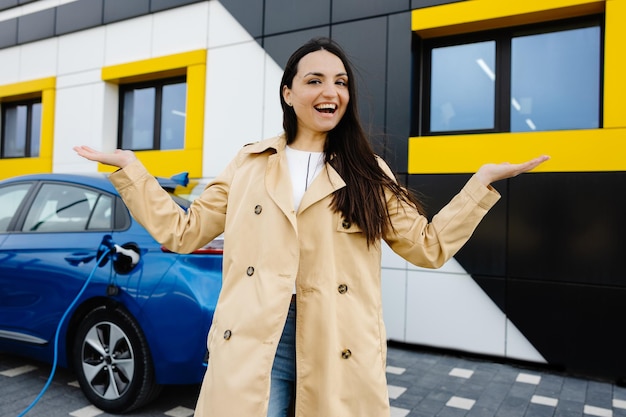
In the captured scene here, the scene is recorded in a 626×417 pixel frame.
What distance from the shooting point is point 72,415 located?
337cm

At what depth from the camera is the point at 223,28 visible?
683 cm

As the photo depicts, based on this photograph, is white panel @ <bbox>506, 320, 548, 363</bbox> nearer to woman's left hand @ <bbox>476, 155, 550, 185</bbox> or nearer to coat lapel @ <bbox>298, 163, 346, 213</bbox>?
woman's left hand @ <bbox>476, 155, 550, 185</bbox>

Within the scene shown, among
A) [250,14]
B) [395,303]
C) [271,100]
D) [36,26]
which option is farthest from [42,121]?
[395,303]

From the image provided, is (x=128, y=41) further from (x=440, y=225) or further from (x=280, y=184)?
(x=440, y=225)

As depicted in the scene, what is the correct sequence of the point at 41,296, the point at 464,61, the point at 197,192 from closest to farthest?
the point at 41,296 → the point at 197,192 → the point at 464,61

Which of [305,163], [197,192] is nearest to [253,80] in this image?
[197,192]

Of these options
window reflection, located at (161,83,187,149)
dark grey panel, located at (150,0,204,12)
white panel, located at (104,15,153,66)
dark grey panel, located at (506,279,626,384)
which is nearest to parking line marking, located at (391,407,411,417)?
dark grey panel, located at (506,279,626,384)

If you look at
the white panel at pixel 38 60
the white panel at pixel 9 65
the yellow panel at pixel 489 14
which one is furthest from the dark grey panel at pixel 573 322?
the white panel at pixel 9 65

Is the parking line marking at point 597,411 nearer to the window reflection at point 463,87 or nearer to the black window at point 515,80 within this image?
the black window at point 515,80

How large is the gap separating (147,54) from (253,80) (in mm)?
2053

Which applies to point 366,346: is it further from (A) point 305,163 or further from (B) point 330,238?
(A) point 305,163

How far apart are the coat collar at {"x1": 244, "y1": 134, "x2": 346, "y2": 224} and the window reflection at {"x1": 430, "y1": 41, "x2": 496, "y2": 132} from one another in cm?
415

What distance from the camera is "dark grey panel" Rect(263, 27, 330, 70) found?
6117 millimetres

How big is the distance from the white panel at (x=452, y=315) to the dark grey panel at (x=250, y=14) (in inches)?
142
